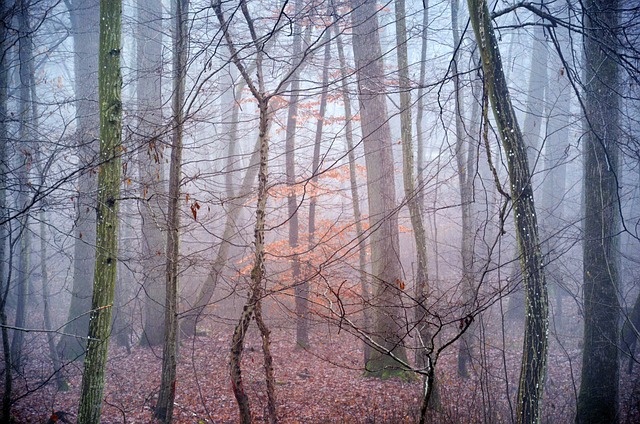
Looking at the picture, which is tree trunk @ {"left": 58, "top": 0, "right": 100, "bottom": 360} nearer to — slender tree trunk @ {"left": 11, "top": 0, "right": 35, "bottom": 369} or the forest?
the forest

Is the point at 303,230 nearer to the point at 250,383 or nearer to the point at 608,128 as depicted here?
Answer: the point at 250,383

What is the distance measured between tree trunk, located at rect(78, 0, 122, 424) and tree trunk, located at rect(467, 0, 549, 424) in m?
3.97

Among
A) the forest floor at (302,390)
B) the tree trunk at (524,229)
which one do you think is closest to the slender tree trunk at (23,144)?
the forest floor at (302,390)

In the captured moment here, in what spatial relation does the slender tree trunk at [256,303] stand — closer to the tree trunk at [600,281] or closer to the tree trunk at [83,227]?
the tree trunk at [600,281]

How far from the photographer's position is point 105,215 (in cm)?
510

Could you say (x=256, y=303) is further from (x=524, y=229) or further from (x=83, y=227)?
(x=83, y=227)

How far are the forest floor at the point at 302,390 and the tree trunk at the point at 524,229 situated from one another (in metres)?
1.21

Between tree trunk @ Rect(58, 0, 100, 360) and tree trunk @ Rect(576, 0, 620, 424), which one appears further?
tree trunk @ Rect(58, 0, 100, 360)

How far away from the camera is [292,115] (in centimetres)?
1216

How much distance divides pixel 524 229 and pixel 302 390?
5.97 m

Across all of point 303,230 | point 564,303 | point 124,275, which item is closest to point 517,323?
point 564,303

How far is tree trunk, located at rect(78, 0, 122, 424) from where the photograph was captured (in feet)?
16.3

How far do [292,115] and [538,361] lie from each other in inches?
Result: 376

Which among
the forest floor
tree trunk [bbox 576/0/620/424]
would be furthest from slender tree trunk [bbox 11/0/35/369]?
tree trunk [bbox 576/0/620/424]
